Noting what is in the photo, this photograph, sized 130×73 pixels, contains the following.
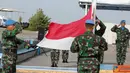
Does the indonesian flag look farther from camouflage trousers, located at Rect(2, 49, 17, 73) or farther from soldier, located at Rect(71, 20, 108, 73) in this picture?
soldier, located at Rect(71, 20, 108, 73)

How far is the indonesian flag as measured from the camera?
34.8ft

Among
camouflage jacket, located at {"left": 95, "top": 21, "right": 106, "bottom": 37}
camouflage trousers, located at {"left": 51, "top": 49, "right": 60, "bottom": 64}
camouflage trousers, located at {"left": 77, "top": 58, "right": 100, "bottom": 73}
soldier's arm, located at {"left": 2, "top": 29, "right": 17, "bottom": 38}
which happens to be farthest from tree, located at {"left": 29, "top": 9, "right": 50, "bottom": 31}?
camouflage trousers, located at {"left": 77, "top": 58, "right": 100, "bottom": 73}

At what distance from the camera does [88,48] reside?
19.7ft

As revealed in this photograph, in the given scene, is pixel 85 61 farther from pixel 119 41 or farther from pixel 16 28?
pixel 119 41

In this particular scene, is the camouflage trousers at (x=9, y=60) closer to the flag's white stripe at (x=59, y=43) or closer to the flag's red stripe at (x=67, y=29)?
the flag's white stripe at (x=59, y=43)

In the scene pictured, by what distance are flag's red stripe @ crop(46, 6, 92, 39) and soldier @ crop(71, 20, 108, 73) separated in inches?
169

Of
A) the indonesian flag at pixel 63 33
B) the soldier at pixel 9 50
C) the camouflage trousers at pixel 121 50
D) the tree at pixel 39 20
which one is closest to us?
the soldier at pixel 9 50

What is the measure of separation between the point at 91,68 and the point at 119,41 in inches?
257

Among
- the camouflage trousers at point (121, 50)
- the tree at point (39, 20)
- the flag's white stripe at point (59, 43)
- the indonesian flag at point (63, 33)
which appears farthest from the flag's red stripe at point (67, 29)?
the tree at point (39, 20)

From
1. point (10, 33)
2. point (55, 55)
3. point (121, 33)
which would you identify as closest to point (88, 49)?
point (10, 33)

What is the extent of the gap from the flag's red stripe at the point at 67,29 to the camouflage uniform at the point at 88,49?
169 inches

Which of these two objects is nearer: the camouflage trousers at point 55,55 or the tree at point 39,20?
the camouflage trousers at point 55,55

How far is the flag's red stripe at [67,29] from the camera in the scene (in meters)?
10.7

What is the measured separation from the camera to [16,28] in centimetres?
795
